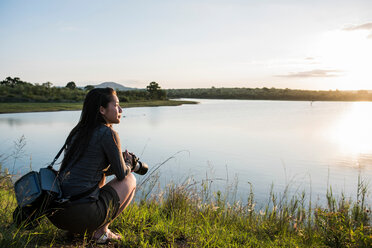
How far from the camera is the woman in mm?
2209

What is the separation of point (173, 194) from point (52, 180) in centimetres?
179

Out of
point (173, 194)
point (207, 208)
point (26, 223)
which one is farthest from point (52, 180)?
point (207, 208)

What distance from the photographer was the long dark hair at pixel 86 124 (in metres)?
2.24

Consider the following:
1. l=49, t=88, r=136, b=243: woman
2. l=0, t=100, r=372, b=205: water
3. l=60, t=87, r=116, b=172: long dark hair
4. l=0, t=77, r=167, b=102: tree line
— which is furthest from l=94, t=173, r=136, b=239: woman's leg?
l=0, t=77, r=167, b=102: tree line

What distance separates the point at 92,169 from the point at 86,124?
326mm

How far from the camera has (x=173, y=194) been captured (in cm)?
374

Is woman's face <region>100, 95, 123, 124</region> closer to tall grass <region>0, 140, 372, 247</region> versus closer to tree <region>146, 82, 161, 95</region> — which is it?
tall grass <region>0, 140, 372, 247</region>

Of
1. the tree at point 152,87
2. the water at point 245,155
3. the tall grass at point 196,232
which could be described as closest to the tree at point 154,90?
the tree at point 152,87

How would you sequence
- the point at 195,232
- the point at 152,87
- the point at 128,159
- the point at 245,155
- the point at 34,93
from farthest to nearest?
the point at 152,87 → the point at 34,93 → the point at 245,155 → the point at 195,232 → the point at 128,159

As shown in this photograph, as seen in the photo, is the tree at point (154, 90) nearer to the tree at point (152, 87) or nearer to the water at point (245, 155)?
the tree at point (152, 87)

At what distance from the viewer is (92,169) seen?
7.41 feet

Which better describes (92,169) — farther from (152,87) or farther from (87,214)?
(152,87)

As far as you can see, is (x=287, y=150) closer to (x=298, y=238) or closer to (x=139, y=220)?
(x=298, y=238)

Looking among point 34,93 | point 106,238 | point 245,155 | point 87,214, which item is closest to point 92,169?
point 87,214
